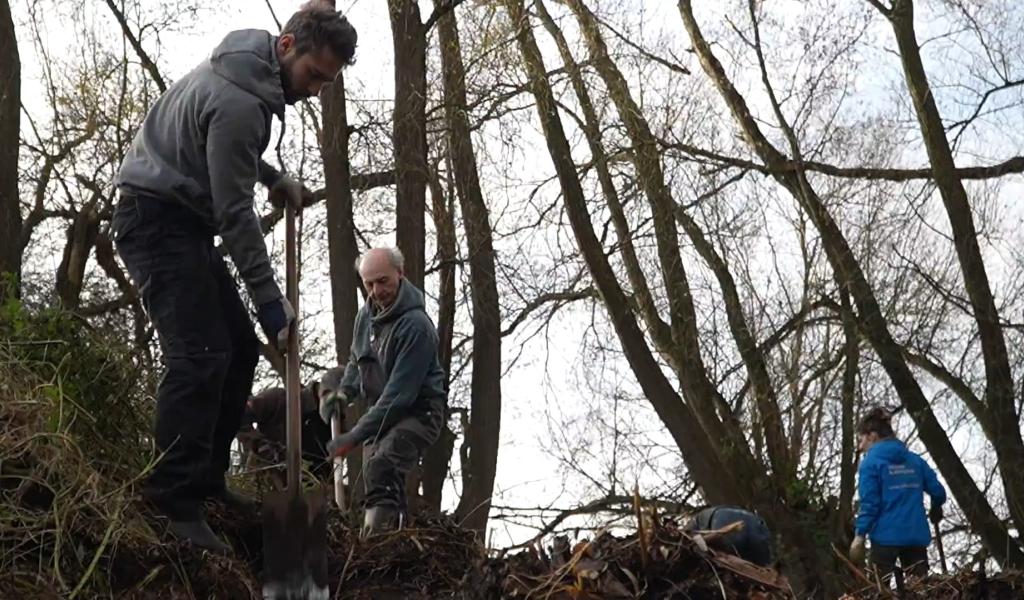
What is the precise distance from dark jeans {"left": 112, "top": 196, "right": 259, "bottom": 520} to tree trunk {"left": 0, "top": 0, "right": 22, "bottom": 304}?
22.1ft

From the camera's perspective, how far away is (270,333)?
4.65 meters

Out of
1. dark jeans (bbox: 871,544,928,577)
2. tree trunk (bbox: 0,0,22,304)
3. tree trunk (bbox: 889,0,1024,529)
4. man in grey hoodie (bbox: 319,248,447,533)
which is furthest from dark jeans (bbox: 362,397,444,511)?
tree trunk (bbox: 889,0,1024,529)

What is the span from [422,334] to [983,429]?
10.3m

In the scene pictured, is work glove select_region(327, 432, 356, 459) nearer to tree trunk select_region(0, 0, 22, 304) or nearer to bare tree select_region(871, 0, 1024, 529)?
tree trunk select_region(0, 0, 22, 304)

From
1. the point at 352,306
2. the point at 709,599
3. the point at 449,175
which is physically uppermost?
the point at 449,175

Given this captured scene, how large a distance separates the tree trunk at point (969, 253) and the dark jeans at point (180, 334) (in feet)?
38.4

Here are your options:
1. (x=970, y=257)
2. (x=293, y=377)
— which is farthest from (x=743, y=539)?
(x=970, y=257)

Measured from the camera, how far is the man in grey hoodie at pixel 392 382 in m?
6.55

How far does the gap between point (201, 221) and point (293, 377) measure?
58 centimetres

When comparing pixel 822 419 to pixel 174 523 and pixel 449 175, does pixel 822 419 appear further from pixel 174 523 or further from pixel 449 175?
pixel 174 523

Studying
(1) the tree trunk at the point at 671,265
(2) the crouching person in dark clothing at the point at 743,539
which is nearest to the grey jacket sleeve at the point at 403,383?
(2) the crouching person in dark clothing at the point at 743,539

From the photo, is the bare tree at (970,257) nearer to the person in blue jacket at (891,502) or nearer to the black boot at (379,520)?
the person in blue jacket at (891,502)

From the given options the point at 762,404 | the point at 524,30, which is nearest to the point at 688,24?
the point at 524,30

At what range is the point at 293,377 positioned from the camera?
4.75 meters
